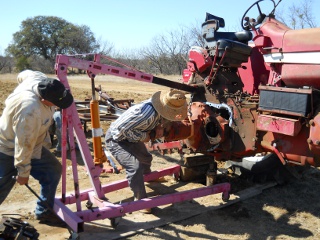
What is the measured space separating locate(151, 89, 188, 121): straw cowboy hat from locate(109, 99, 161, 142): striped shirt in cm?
9

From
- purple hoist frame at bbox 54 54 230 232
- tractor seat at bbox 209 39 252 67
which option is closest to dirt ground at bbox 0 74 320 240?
purple hoist frame at bbox 54 54 230 232

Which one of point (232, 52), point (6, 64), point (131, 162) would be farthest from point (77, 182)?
point (6, 64)

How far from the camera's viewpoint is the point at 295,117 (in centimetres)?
388

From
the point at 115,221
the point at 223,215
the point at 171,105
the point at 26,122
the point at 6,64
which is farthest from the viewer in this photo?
the point at 6,64

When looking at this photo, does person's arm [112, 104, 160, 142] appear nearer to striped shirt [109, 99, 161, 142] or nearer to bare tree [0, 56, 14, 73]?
striped shirt [109, 99, 161, 142]

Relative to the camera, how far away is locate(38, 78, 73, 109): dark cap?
3.36m

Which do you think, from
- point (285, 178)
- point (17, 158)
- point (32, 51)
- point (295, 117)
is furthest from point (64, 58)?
point (32, 51)

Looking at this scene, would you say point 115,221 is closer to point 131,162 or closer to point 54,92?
A: point 131,162

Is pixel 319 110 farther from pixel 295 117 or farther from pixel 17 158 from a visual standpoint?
pixel 17 158

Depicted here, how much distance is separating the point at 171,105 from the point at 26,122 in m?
1.49

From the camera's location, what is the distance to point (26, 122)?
3.30m

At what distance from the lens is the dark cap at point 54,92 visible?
3363mm

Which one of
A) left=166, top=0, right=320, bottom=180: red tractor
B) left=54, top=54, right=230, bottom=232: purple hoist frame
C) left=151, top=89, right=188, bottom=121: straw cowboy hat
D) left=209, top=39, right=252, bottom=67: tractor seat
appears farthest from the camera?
left=209, top=39, right=252, bottom=67: tractor seat

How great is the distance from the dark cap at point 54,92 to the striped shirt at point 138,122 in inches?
33.8
